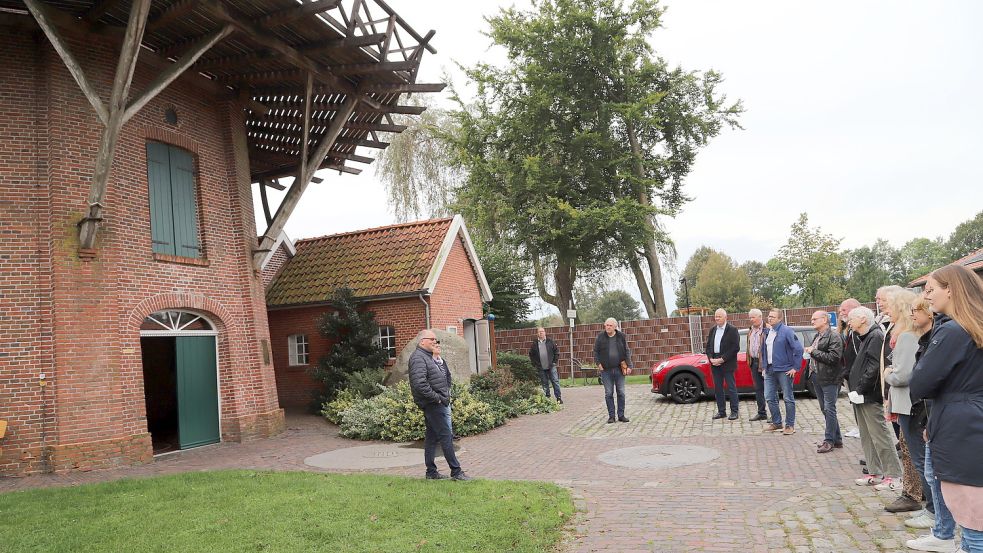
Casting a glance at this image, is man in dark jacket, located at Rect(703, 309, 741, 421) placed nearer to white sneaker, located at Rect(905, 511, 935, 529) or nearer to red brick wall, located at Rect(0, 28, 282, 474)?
white sneaker, located at Rect(905, 511, 935, 529)

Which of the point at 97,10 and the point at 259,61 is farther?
the point at 259,61

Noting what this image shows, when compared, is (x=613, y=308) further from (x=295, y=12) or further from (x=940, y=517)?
(x=940, y=517)

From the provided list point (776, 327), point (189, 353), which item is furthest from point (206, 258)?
point (776, 327)

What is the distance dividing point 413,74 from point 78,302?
7767 millimetres

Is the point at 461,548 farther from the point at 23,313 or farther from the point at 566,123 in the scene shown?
the point at 566,123

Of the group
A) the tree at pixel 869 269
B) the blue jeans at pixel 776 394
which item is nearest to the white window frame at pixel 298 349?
the blue jeans at pixel 776 394

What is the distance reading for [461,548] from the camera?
5.10 m

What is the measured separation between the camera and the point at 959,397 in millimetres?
3689

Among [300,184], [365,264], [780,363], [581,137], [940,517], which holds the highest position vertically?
[581,137]

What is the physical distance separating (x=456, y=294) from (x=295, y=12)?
9.06 meters

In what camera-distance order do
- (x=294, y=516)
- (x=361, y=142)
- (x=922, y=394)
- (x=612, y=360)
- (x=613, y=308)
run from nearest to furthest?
1. (x=922, y=394)
2. (x=294, y=516)
3. (x=612, y=360)
4. (x=361, y=142)
5. (x=613, y=308)

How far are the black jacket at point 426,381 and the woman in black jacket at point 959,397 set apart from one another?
4.96 m

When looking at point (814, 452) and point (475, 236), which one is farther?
point (475, 236)

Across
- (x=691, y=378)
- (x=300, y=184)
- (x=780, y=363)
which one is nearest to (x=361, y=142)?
(x=300, y=184)
